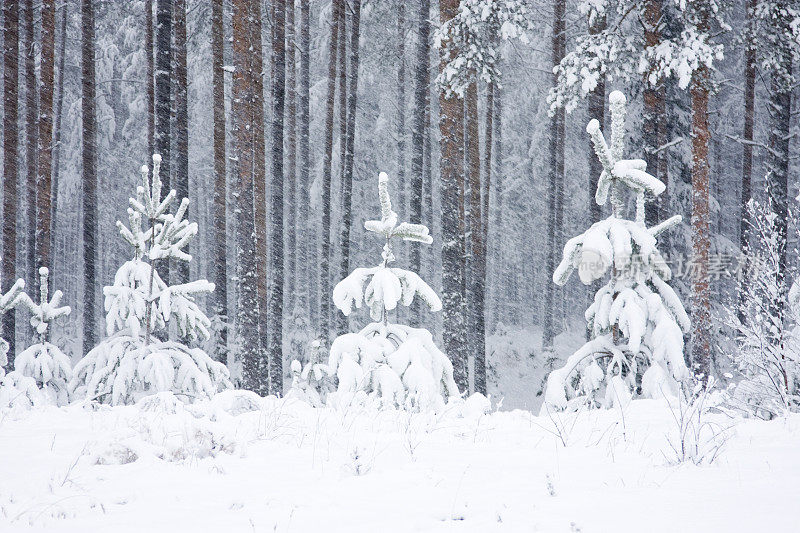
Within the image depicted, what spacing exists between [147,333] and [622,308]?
6.21 meters

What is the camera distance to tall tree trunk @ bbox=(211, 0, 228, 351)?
11258 mm

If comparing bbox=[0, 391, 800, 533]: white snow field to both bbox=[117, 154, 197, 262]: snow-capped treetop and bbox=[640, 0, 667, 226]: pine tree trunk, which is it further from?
bbox=[640, 0, 667, 226]: pine tree trunk

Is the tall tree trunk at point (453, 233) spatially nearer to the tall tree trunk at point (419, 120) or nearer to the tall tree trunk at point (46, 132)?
the tall tree trunk at point (419, 120)

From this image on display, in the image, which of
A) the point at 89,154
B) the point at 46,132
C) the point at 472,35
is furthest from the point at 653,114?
the point at 46,132

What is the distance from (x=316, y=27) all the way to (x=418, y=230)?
14.9 meters

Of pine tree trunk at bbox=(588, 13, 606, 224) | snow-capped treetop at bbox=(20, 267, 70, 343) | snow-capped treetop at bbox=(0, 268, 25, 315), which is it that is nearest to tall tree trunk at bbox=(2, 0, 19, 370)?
snow-capped treetop at bbox=(0, 268, 25, 315)

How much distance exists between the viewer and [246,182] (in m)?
10.5

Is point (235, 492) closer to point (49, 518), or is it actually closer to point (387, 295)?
point (49, 518)

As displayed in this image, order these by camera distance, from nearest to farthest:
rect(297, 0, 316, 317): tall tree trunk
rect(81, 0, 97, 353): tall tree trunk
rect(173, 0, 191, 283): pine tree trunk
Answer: rect(173, 0, 191, 283): pine tree trunk < rect(81, 0, 97, 353): tall tree trunk < rect(297, 0, 316, 317): tall tree trunk

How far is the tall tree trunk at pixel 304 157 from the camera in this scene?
16547 mm

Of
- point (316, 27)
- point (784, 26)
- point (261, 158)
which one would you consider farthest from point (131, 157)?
point (784, 26)

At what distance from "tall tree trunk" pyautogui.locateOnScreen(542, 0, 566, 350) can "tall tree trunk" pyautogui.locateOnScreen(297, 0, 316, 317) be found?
6.65 meters

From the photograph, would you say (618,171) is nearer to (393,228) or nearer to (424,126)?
(393,228)

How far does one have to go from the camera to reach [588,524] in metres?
2.80
